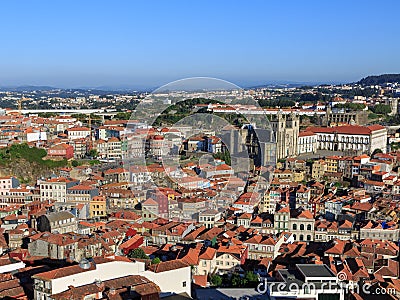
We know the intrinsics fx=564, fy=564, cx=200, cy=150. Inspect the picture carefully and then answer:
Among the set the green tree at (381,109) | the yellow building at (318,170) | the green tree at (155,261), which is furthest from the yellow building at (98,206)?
the green tree at (381,109)

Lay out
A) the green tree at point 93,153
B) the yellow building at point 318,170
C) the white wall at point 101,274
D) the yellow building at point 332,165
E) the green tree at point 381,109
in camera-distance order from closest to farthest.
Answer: the white wall at point 101,274 < the yellow building at point 318,170 < the yellow building at point 332,165 < the green tree at point 93,153 < the green tree at point 381,109

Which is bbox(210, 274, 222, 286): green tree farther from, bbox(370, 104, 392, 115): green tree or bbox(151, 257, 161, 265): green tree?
bbox(370, 104, 392, 115): green tree

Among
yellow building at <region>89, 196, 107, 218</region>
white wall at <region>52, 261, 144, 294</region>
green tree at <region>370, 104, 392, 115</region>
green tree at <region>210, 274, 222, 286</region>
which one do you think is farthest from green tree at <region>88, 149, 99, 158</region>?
green tree at <region>370, 104, 392, 115</region>

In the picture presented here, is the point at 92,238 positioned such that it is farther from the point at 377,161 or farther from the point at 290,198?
the point at 377,161

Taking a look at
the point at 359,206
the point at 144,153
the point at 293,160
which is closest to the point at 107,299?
the point at 359,206

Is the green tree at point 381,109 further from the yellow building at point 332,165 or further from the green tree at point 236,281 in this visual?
the green tree at point 236,281

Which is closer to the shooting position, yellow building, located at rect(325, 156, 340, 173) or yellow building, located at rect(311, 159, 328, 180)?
yellow building, located at rect(311, 159, 328, 180)
